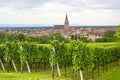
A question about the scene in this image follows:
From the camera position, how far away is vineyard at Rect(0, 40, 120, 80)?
164 ft

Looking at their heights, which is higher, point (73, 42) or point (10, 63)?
point (73, 42)

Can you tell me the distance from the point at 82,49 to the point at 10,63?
81.2ft

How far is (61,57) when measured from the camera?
182 ft

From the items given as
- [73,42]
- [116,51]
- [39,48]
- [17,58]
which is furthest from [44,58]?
[116,51]


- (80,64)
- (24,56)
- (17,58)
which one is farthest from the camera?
(17,58)

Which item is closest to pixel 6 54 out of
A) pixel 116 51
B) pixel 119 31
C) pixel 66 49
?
pixel 66 49

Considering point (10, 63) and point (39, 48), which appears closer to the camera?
point (39, 48)

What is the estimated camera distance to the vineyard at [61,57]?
4994 centimetres

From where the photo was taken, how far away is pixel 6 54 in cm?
6456

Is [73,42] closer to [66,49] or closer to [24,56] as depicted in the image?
[66,49]

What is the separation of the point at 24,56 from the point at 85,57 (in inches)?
640

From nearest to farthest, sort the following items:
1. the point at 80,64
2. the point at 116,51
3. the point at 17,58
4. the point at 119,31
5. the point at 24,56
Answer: the point at 80,64 → the point at 24,56 → the point at 17,58 → the point at 116,51 → the point at 119,31

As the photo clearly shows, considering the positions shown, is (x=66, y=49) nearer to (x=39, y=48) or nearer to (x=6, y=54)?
(x=39, y=48)

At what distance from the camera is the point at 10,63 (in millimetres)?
68688
